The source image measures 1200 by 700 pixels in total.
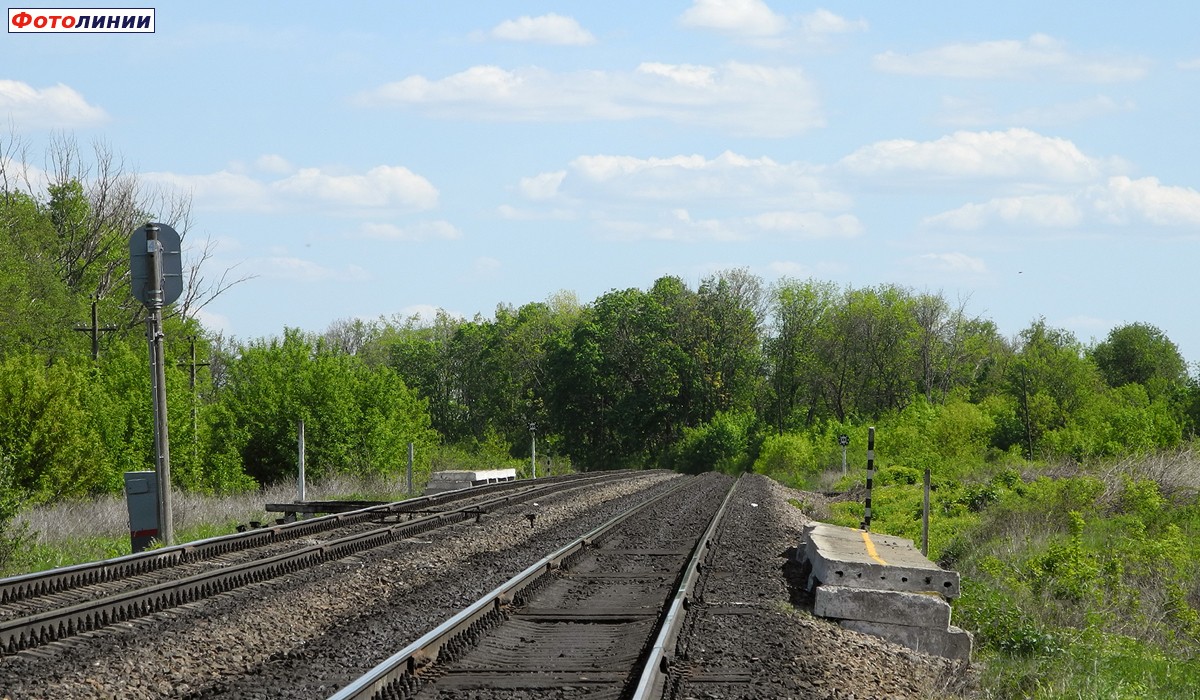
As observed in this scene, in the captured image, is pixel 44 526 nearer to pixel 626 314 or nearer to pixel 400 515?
pixel 400 515

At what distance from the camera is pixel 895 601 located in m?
10.3

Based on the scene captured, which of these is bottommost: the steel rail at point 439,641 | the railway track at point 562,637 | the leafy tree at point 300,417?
the railway track at point 562,637

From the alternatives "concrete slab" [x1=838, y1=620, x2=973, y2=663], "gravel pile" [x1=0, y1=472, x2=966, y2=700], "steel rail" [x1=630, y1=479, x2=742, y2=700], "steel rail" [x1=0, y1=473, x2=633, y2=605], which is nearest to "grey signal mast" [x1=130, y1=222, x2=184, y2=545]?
"steel rail" [x1=0, y1=473, x2=633, y2=605]

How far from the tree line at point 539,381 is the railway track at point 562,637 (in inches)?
301

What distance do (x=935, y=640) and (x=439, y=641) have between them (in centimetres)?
415

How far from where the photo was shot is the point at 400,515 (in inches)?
861

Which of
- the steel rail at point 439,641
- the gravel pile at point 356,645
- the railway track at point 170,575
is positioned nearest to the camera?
the steel rail at point 439,641

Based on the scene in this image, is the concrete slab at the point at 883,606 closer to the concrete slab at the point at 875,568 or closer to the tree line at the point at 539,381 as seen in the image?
the concrete slab at the point at 875,568

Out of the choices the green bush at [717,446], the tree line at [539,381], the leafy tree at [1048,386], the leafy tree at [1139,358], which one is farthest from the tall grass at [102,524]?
the leafy tree at [1139,358]

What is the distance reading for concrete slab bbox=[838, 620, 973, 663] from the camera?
10.1 metres

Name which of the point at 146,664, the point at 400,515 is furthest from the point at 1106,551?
the point at 146,664

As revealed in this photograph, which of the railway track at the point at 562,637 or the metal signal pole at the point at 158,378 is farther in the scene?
the metal signal pole at the point at 158,378

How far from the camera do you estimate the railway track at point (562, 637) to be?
7.68 meters

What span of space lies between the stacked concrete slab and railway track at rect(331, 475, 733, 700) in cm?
136
